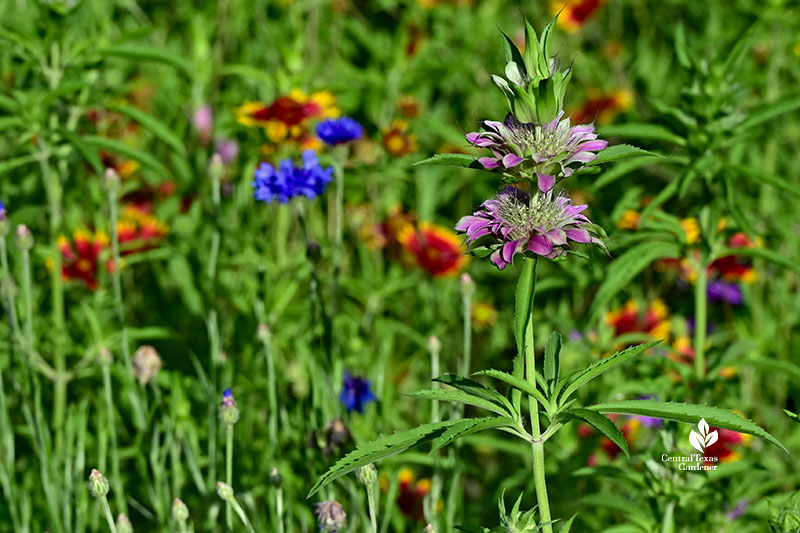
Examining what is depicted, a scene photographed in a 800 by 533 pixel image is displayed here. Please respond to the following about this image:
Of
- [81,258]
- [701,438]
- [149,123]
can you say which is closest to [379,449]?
[701,438]

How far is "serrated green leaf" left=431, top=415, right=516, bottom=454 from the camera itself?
1109 mm

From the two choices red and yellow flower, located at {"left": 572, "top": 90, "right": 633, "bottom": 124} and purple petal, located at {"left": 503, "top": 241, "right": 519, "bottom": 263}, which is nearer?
purple petal, located at {"left": 503, "top": 241, "right": 519, "bottom": 263}

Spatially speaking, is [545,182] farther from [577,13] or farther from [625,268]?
[577,13]

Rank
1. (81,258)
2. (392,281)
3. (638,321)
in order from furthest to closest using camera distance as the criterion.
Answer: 1. (392,281)
2. (638,321)
3. (81,258)

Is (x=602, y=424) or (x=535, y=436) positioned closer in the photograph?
(x=602, y=424)

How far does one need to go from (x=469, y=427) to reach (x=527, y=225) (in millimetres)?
280

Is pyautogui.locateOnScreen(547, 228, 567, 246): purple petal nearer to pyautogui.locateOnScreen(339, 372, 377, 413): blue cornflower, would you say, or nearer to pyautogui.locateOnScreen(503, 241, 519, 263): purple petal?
pyautogui.locateOnScreen(503, 241, 519, 263): purple petal

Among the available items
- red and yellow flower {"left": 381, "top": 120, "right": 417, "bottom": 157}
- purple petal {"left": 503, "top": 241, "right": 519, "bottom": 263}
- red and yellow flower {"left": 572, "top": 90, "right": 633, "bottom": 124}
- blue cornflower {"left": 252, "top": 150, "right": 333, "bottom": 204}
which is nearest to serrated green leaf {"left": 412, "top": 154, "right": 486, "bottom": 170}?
purple petal {"left": 503, "top": 241, "right": 519, "bottom": 263}

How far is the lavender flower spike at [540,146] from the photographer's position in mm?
1165

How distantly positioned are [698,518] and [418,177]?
1723mm

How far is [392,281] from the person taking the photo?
295cm

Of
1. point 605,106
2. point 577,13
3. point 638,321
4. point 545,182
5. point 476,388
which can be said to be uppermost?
point 577,13

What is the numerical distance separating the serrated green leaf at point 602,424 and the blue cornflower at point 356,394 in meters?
1.10

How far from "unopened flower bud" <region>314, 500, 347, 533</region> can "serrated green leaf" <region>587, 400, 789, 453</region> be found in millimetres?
597
